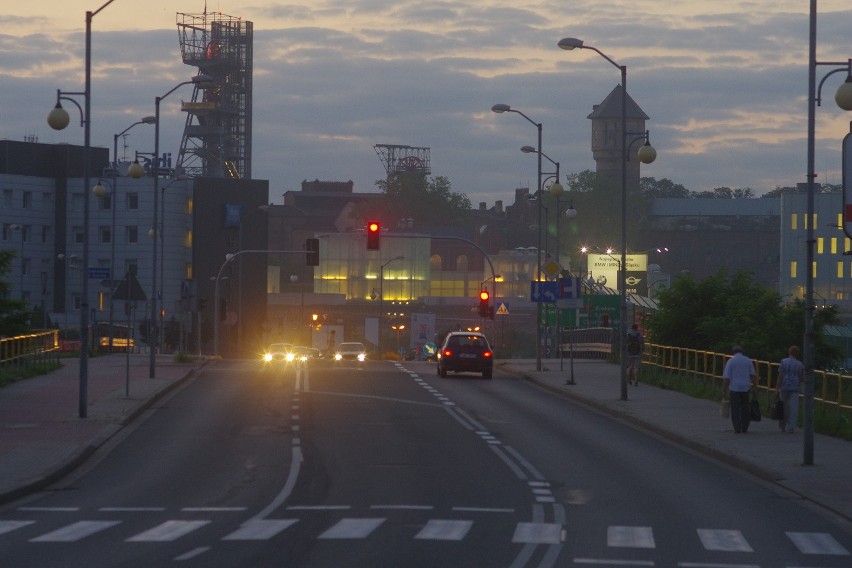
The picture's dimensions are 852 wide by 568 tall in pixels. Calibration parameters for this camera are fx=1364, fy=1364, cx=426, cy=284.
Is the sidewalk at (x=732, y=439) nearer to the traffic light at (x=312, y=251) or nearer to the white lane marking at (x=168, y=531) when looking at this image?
the white lane marking at (x=168, y=531)

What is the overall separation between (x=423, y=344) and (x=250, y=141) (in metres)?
68.1

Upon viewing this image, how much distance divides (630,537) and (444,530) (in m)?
1.88

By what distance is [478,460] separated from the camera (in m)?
21.4

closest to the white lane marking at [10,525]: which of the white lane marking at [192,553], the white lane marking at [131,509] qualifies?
the white lane marking at [131,509]

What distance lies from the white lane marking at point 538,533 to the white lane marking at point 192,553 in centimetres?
300

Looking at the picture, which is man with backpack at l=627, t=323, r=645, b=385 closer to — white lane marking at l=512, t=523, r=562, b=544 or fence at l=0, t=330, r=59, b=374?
fence at l=0, t=330, r=59, b=374

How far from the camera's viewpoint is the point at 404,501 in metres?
16.5

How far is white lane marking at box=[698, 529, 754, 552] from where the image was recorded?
1322 cm

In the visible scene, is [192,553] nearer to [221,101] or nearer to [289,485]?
[289,485]

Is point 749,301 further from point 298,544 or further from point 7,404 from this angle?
point 298,544

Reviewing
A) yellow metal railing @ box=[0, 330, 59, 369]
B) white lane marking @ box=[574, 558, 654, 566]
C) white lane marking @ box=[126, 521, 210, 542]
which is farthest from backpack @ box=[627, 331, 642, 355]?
white lane marking @ box=[574, 558, 654, 566]

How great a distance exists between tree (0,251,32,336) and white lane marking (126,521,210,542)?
30.2 m

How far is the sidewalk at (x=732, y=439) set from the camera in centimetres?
1857

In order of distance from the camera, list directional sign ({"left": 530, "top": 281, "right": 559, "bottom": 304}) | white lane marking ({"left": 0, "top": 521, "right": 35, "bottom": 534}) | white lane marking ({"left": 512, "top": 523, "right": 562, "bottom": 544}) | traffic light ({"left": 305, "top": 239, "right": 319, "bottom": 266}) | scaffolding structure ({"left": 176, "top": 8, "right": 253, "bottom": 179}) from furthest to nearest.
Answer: scaffolding structure ({"left": 176, "top": 8, "right": 253, "bottom": 179}) → traffic light ({"left": 305, "top": 239, "right": 319, "bottom": 266}) → directional sign ({"left": 530, "top": 281, "right": 559, "bottom": 304}) → white lane marking ({"left": 0, "top": 521, "right": 35, "bottom": 534}) → white lane marking ({"left": 512, "top": 523, "right": 562, "bottom": 544})
